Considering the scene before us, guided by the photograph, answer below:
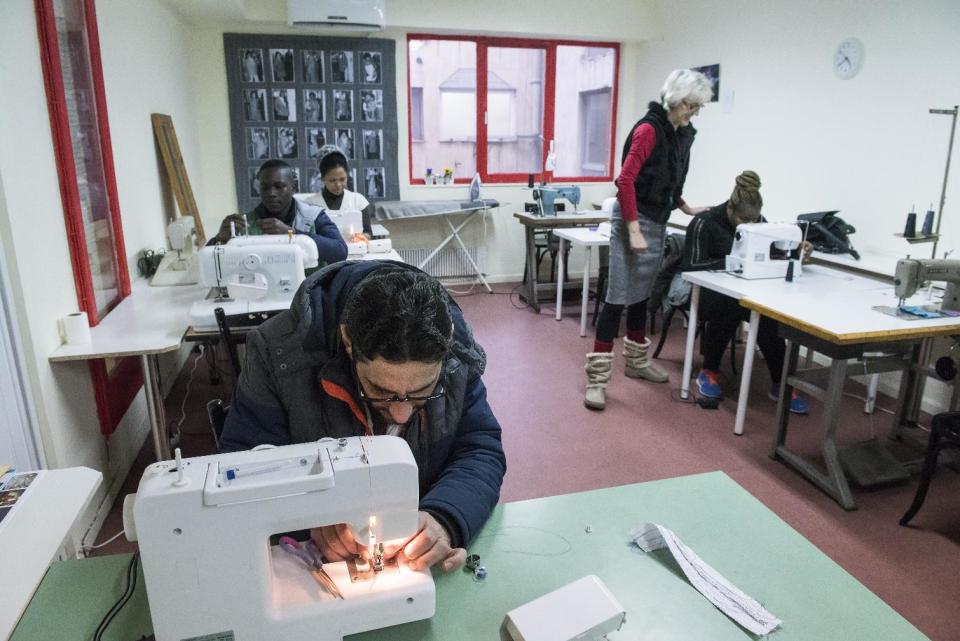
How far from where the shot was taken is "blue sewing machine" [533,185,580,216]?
5.12 metres

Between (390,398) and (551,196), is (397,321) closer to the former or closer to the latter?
(390,398)

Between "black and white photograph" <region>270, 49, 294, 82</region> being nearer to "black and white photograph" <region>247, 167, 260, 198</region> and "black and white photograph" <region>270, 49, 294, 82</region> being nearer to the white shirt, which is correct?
"black and white photograph" <region>247, 167, 260, 198</region>

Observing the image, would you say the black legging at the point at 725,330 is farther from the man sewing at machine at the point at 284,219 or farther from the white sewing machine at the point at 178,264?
the white sewing machine at the point at 178,264

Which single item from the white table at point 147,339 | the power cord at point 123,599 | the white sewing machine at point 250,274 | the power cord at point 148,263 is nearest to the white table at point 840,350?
the white sewing machine at point 250,274

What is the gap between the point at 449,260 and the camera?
5949 mm

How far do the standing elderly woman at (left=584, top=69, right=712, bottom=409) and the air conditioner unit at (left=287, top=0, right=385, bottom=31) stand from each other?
2538 millimetres

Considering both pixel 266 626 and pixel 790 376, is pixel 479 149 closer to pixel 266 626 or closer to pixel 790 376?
pixel 790 376

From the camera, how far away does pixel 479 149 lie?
5.82m

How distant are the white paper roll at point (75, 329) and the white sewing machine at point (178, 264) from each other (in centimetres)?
95

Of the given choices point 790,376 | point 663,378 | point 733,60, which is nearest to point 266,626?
point 790,376

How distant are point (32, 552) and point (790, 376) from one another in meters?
2.66

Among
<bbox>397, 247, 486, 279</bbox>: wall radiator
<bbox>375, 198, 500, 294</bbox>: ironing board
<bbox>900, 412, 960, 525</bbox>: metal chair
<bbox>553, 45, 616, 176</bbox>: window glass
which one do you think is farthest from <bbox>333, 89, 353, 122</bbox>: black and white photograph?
<bbox>900, 412, 960, 525</bbox>: metal chair

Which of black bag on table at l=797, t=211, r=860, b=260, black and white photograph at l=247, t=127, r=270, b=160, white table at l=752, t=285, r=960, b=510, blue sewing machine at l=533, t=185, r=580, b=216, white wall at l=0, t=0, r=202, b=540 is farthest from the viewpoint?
black and white photograph at l=247, t=127, r=270, b=160

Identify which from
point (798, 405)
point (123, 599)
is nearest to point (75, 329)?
point (123, 599)
